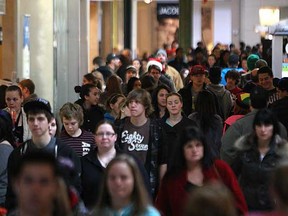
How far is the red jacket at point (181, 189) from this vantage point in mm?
8000

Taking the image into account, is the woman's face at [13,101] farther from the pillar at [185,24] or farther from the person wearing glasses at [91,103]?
the pillar at [185,24]

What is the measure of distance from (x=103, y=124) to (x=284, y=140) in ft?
5.15

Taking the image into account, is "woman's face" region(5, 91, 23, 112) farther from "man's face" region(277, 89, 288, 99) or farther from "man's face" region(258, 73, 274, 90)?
"man's face" region(258, 73, 274, 90)

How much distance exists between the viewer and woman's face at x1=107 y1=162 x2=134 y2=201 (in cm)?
654

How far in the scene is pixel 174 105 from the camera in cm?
1180

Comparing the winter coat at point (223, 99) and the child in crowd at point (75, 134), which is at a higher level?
the winter coat at point (223, 99)

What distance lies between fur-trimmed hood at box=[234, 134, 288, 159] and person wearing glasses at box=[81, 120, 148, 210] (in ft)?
3.59

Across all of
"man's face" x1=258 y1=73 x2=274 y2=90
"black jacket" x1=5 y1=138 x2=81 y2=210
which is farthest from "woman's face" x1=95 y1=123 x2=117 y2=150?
"man's face" x1=258 y1=73 x2=274 y2=90

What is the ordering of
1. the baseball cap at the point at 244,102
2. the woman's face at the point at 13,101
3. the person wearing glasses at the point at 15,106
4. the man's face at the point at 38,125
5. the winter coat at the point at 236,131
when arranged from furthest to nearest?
the baseball cap at the point at 244,102 → the woman's face at the point at 13,101 → the person wearing glasses at the point at 15,106 → the winter coat at the point at 236,131 → the man's face at the point at 38,125

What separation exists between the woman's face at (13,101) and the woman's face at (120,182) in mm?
6282

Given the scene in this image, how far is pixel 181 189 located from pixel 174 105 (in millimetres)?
3837

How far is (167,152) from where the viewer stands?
10.5 metres

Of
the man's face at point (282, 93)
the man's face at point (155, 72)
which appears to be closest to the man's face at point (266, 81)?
the man's face at point (282, 93)

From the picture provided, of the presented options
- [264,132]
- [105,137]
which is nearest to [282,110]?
[264,132]
